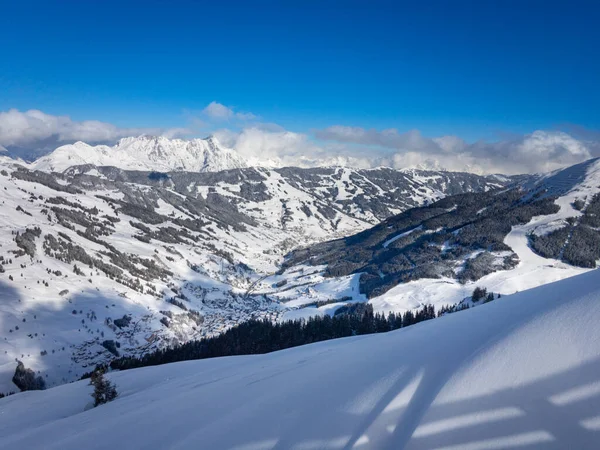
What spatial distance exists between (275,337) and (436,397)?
79.5m

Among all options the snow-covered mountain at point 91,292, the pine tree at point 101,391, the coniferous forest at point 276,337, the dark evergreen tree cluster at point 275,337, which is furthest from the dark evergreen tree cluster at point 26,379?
the pine tree at point 101,391

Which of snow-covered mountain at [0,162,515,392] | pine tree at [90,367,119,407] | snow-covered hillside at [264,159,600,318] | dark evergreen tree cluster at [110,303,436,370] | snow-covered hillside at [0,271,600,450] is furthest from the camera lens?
snow-covered hillside at [264,159,600,318]

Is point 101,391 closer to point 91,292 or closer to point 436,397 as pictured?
point 436,397

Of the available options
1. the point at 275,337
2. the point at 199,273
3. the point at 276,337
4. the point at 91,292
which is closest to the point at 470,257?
the point at 276,337

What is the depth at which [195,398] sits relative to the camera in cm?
1428

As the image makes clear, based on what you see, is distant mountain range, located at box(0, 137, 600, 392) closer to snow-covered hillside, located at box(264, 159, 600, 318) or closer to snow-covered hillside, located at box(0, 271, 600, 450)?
snow-covered hillside, located at box(264, 159, 600, 318)

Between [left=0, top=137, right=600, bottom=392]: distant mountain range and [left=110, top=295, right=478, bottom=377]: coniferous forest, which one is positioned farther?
[left=0, top=137, right=600, bottom=392]: distant mountain range

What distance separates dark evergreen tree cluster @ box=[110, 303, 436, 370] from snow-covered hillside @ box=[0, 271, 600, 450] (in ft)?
220

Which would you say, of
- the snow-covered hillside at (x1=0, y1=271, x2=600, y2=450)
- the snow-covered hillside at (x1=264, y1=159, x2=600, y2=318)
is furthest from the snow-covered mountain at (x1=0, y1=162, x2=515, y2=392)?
the snow-covered hillside at (x1=0, y1=271, x2=600, y2=450)

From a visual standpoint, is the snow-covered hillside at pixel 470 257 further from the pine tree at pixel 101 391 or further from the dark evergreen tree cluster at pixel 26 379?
the pine tree at pixel 101 391

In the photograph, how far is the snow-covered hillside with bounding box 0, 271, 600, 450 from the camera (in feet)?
20.8

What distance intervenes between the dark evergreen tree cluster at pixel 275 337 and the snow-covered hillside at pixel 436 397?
66967mm

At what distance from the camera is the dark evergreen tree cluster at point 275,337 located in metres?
75.9

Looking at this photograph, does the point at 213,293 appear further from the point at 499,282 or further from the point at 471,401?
the point at 471,401
